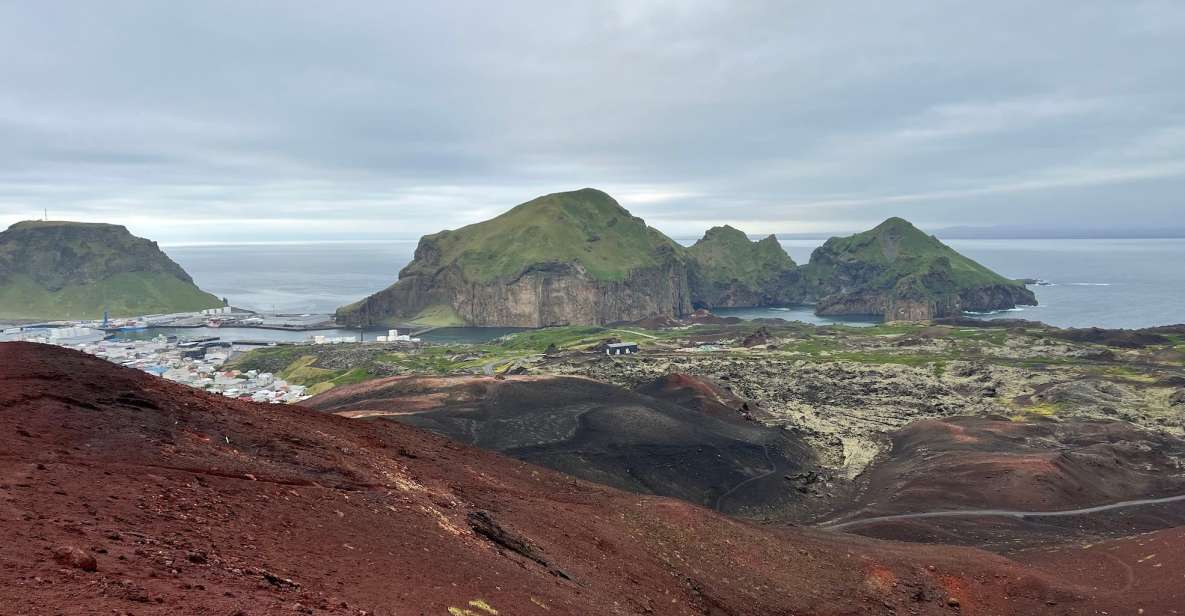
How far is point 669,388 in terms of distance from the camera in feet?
273

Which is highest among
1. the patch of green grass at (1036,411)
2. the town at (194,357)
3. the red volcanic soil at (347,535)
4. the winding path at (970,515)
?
the red volcanic soil at (347,535)

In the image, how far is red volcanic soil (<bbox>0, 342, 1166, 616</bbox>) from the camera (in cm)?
1284

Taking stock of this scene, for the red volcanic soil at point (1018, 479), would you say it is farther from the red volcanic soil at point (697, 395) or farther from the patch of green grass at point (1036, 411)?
the red volcanic soil at point (697, 395)

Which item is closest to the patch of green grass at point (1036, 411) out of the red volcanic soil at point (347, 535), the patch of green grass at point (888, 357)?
the patch of green grass at point (888, 357)

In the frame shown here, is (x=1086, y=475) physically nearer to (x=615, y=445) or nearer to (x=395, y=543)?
(x=615, y=445)

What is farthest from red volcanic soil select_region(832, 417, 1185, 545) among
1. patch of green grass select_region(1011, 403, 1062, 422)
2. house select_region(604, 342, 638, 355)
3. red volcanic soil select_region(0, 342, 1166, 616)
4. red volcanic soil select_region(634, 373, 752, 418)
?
house select_region(604, 342, 638, 355)

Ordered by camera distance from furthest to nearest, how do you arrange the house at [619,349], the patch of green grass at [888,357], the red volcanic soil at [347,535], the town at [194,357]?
1. the house at [619,349]
2. the patch of green grass at [888,357]
3. the town at [194,357]
4. the red volcanic soil at [347,535]

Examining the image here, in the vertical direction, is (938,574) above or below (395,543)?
below

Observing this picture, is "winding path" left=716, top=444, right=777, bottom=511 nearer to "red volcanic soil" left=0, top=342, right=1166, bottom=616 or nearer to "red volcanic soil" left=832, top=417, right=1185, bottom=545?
"red volcanic soil" left=832, top=417, right=1185, bottom=545

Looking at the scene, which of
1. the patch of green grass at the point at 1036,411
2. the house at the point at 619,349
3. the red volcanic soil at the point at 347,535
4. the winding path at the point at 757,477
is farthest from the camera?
the house at the point at 619,349

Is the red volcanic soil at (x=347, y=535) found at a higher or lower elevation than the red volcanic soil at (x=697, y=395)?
higher

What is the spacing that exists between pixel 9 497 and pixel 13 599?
4.78 m

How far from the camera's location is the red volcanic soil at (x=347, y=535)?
42.1 ft

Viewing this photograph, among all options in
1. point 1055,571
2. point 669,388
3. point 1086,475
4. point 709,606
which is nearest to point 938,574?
point 1055,571
